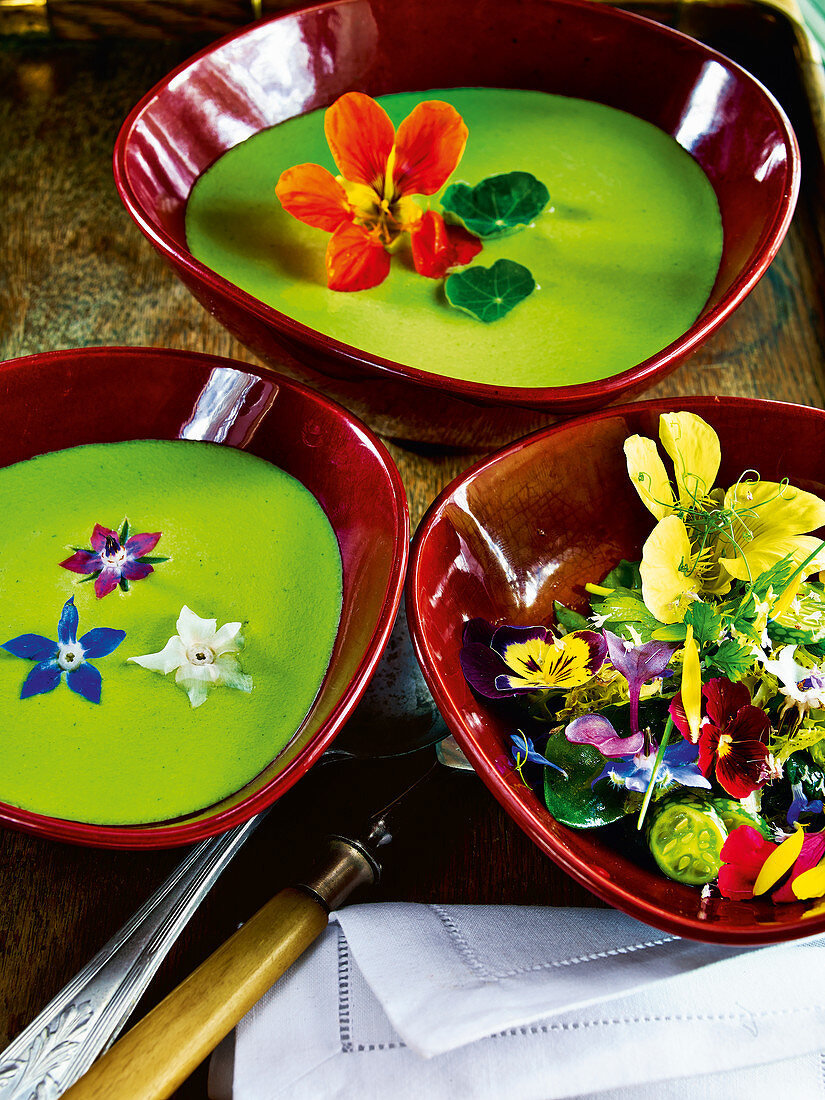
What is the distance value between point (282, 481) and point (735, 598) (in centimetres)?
27

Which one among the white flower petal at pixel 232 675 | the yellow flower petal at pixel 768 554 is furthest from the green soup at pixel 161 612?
the yellow flower petal at pixel 768 554

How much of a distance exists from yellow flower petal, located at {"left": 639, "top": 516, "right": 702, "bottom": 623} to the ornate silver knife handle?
248mm

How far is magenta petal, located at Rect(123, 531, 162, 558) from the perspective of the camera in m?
0.56

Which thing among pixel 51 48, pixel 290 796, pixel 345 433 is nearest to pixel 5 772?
pixel 290 796

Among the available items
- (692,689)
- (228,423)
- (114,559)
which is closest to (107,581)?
(114,559)

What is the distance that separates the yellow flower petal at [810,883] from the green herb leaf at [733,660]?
0.30ft

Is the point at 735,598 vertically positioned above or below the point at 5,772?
above

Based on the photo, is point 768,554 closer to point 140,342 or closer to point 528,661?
point 528,661

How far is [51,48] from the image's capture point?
3.05 feet

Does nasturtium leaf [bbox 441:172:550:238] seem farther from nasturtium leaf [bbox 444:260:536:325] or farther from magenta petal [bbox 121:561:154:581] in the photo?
magenta petal [bbox 121:561:154:581]

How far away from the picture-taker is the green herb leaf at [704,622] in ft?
1.53

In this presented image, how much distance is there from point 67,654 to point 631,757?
0.30 m

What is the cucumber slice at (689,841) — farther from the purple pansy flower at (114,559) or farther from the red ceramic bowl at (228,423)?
the purple pansy flower at (114,559)

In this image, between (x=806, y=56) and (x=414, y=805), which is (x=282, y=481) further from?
(x=806, y=56)
